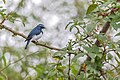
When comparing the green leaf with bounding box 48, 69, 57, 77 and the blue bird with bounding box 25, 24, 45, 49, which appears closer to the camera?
the green leaf with bounding box 48, 69, 57, 77

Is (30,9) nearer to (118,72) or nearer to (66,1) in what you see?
(66,1)

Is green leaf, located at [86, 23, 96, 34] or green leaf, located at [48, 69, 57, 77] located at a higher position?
green leaf, located at [86, 23, 96, 34]

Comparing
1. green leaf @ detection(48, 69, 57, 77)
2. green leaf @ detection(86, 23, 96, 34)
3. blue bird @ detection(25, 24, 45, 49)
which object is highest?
blue bird @ detection(25, 24, 45, 49)

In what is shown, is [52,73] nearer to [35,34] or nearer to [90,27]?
[90,27]

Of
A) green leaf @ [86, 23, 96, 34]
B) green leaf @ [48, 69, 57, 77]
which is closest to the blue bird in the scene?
green leaf @ [48, 69, 57, 77]

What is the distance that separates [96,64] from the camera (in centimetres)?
77

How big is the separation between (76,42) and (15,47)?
2.24 metres

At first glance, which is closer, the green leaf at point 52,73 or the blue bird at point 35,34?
the green leaf at point 52,73

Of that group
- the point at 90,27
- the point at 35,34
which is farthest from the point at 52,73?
the point at 35,34

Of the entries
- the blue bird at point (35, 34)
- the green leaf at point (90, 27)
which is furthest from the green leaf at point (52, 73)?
the blue bird at point (35, 34)

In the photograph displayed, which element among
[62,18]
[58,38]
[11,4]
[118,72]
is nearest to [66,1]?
[62,18]

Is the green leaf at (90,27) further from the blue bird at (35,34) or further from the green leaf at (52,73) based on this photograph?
the blue bird at (35,34)

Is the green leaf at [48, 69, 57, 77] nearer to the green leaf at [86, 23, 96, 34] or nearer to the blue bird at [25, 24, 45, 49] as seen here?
the green leaf at [86, 23, 96, 34]

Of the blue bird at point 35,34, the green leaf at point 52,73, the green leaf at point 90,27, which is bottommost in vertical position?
the green leaf at point 52,73
